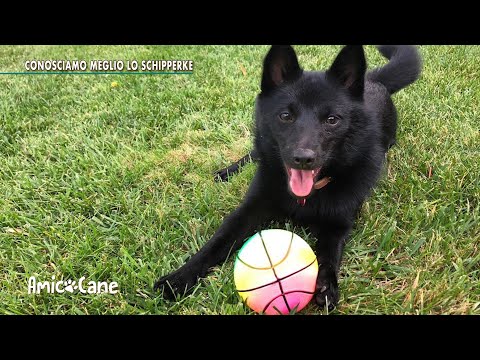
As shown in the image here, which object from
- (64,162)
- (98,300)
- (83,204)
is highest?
(64,162)

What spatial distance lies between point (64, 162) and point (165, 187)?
0.81 m

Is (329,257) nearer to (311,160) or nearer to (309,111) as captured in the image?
(311,160)

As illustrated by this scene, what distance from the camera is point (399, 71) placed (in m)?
3.00

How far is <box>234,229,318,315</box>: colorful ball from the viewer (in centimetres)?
160

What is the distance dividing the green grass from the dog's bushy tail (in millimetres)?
272

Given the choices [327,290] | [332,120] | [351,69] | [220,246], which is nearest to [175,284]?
[220,246]

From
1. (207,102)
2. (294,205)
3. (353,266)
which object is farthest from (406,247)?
(207,102)

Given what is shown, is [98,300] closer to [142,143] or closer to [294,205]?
[294,205]

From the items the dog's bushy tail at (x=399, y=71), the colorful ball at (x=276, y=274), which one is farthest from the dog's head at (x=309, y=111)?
the dog's bushy tail at (x=399, y=71)

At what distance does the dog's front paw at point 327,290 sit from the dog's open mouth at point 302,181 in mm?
373

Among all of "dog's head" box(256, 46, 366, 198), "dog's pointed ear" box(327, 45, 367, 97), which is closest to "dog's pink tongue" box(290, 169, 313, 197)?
"dog's head" box(256, 46, 366, 198)

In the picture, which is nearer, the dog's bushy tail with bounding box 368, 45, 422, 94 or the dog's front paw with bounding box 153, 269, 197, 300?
the dog's front paw with bounding box 153, 269, 197, 300

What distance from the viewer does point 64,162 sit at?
2824mm

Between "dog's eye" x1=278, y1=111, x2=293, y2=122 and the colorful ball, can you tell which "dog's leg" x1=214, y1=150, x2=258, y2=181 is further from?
the colorful ball
